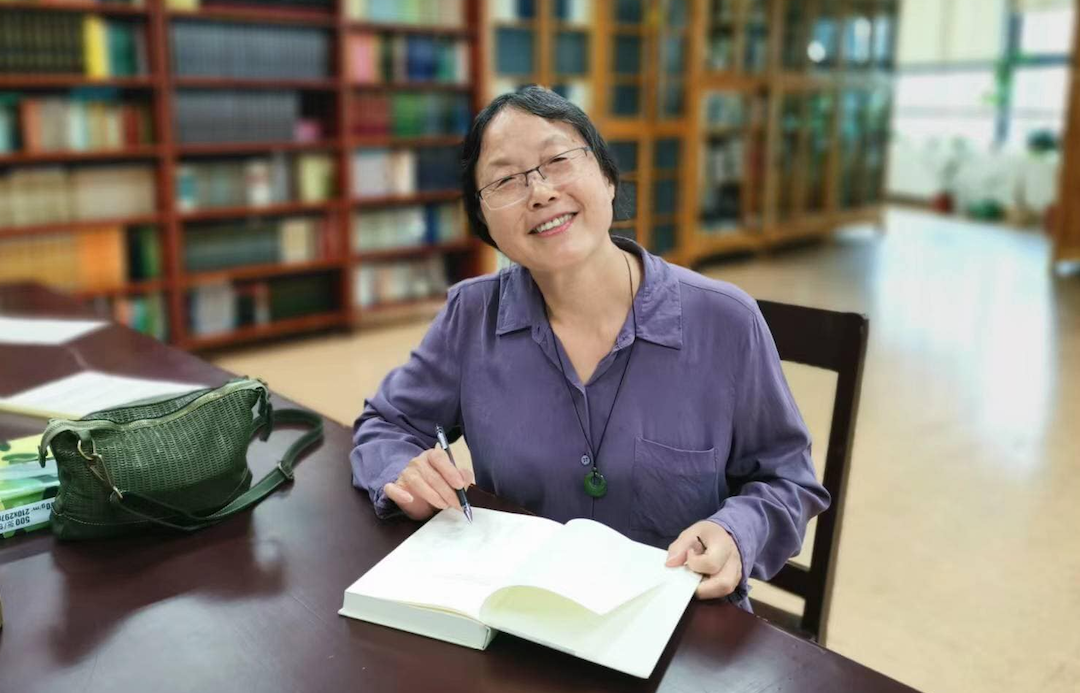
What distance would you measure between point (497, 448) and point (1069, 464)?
2786 millimetres

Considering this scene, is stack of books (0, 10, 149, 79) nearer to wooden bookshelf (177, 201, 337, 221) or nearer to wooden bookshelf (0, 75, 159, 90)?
wooden bookshelf (0, 75, 159, 90)

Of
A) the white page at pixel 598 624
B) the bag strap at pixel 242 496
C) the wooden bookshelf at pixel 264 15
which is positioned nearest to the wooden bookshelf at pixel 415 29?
the wooden bookshelf at pixel 264 15

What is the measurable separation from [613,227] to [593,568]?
0.61 m

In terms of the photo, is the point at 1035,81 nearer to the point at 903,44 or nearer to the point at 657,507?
the point at 903,44

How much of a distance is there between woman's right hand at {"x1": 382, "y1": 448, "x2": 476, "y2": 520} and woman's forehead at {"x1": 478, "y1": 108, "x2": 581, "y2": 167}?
0.42m

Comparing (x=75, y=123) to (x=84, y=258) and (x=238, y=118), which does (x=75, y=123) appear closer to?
(x=84, y=258)

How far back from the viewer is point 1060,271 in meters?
6.80

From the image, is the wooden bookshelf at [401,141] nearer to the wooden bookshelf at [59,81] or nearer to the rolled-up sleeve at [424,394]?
the wooden bookshelf at [59,81]

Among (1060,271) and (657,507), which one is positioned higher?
(657,507)

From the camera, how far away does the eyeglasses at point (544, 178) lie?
129 centimetres

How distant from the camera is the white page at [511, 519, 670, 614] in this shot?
919 mm

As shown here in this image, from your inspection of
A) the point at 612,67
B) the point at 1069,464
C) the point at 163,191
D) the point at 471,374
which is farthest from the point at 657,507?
the point at 612,67

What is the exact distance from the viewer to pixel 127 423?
115cm

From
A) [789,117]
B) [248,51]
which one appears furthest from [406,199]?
[789,117]
